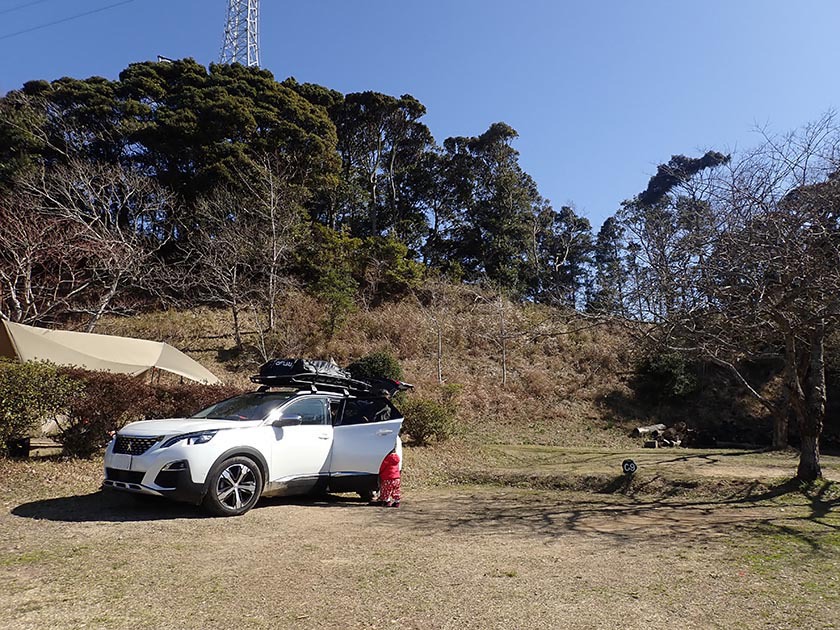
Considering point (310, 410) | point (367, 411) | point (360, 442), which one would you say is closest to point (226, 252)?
point (367, 411)

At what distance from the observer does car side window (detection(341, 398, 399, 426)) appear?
7.70m

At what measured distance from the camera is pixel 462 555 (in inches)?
196

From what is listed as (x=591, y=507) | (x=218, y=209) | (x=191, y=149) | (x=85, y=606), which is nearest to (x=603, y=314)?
(x=591, y=507)

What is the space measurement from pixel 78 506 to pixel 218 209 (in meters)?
20.1

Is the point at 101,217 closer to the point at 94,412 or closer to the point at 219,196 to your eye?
the point at 219,196

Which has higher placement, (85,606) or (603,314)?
(603,314)

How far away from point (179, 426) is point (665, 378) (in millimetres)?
20131

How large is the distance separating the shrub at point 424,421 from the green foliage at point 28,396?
703cm

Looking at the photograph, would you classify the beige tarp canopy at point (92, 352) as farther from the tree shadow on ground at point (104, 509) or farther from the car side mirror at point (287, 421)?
the car side mirror at point (287, 421)

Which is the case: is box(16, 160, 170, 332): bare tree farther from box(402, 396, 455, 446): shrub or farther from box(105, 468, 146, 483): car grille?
box(105, 468, 146, 483): car grille

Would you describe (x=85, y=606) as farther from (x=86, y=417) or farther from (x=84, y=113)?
(x=84, y=113)

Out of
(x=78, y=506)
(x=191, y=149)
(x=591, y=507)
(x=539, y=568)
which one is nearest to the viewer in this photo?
(x=539, y=568)

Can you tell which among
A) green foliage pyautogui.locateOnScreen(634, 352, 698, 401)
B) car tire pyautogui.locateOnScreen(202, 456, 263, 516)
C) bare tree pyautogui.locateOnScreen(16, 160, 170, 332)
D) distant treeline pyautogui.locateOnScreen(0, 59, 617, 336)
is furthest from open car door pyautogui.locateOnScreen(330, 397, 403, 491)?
green foliage pyautogui.locateOnScreen(634, 352, 698, 401)

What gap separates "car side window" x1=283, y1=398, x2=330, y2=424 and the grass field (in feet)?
3.50
